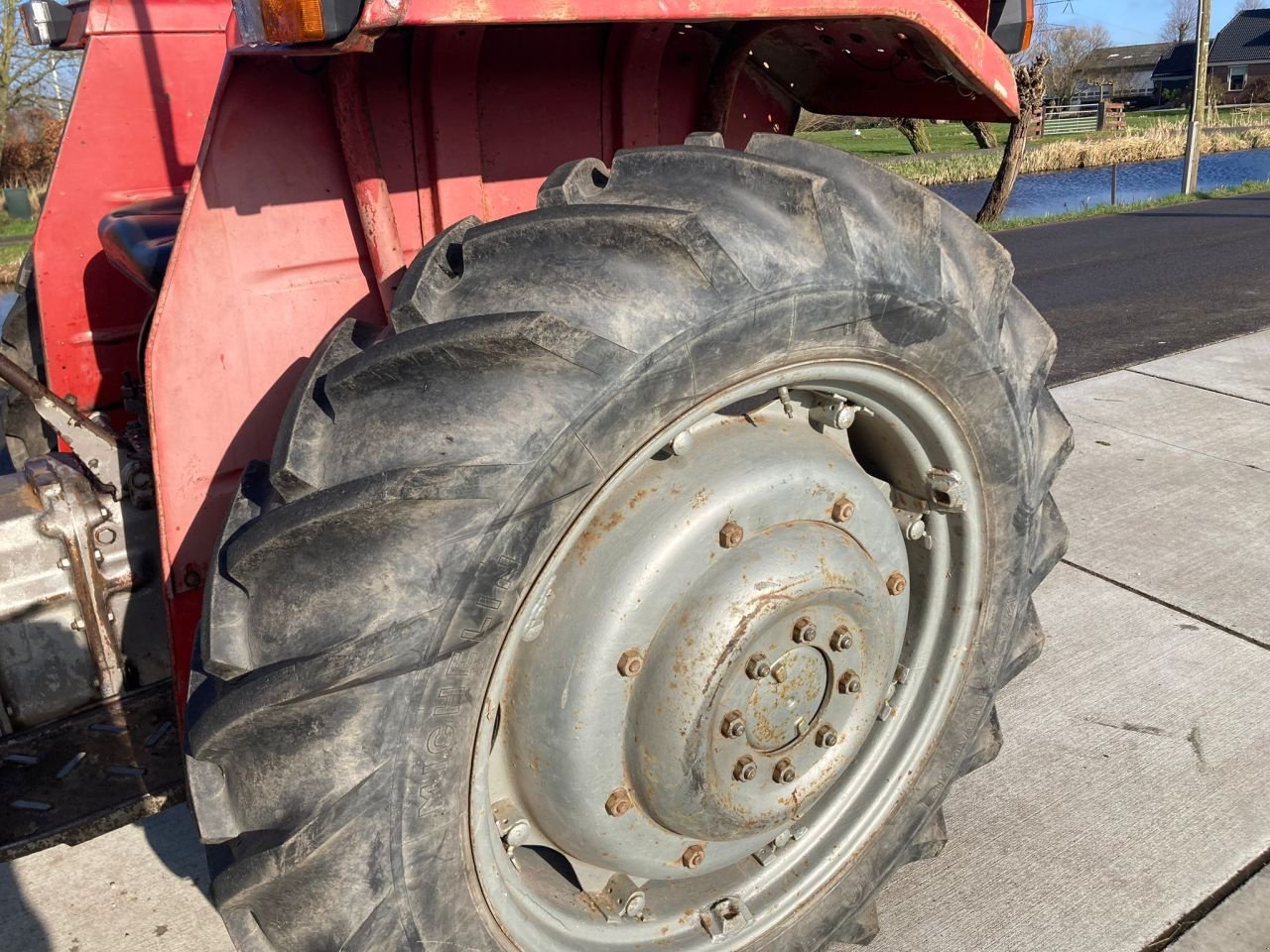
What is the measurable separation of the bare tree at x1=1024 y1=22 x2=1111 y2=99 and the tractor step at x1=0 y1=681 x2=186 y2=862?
50605 mm

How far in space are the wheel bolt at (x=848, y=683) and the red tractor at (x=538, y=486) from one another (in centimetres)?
2

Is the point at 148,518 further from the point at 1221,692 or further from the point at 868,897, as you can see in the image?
the point at 1221,692

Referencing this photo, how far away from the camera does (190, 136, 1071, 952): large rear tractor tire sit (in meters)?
1.22

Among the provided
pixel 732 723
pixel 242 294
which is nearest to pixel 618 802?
pixel 732 723

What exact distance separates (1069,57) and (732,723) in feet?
193

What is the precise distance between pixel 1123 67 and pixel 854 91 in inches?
3486

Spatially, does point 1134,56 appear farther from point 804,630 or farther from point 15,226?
point 804,630

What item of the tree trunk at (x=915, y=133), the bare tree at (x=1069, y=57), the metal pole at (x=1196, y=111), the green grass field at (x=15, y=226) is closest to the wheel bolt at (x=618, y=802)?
the metal pole at (x=1196, y=111)

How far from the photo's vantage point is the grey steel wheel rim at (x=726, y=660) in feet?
4.82

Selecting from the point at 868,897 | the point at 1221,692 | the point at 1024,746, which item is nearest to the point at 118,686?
the point at 868,897

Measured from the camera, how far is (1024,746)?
2.61 metres

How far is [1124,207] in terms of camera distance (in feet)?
45.2

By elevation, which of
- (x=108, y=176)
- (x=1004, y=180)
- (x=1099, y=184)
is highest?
(x=108, y=176)

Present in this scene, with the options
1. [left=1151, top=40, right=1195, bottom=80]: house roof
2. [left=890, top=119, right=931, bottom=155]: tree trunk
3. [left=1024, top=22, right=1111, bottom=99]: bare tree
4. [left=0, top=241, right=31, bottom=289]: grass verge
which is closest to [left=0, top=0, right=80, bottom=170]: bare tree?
[left=0, top=241, right=31, bottom=289]: grass verge
